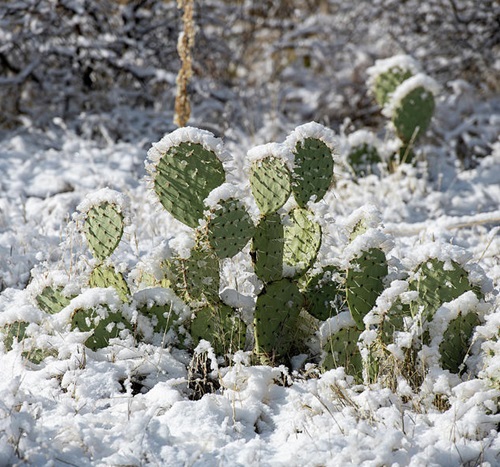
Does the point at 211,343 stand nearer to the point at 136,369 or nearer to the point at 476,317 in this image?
the point at 136,369

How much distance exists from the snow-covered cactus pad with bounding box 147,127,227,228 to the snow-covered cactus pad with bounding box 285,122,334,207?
0.35m

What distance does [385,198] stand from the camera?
5469mm

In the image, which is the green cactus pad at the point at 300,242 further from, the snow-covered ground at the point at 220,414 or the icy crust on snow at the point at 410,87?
the icy crust on snow at the point at 410,87

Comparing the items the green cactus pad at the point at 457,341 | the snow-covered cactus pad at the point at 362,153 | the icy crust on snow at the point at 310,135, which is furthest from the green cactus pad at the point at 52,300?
the snow-covered cactus pad at the point at 362,153

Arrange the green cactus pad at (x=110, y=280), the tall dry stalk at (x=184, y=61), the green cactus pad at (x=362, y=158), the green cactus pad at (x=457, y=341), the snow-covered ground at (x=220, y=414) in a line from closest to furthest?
the snow-covered ground at (x=220, y=414)
the green cactus pad at (x=457, y=341)
the green cactus pad at (x=110, y=280)
the tall dry stalk at (x=184, y=61)
the green cactus pad at (x=362, y=158)

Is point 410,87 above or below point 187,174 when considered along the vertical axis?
above

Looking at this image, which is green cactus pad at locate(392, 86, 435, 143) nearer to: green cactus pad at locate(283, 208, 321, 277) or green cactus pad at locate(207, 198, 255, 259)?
green cactus pad at locate(283, 208, 321, 277)

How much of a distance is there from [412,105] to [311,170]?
3307mm

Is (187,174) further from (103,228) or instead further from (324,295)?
(324,295)

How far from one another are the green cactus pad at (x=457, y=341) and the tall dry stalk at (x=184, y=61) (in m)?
2.58

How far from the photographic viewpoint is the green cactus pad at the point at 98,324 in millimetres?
2992

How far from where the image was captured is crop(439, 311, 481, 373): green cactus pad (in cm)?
281

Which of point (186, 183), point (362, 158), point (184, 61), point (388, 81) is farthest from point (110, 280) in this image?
point (388, 81)

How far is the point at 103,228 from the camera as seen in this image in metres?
3.10
